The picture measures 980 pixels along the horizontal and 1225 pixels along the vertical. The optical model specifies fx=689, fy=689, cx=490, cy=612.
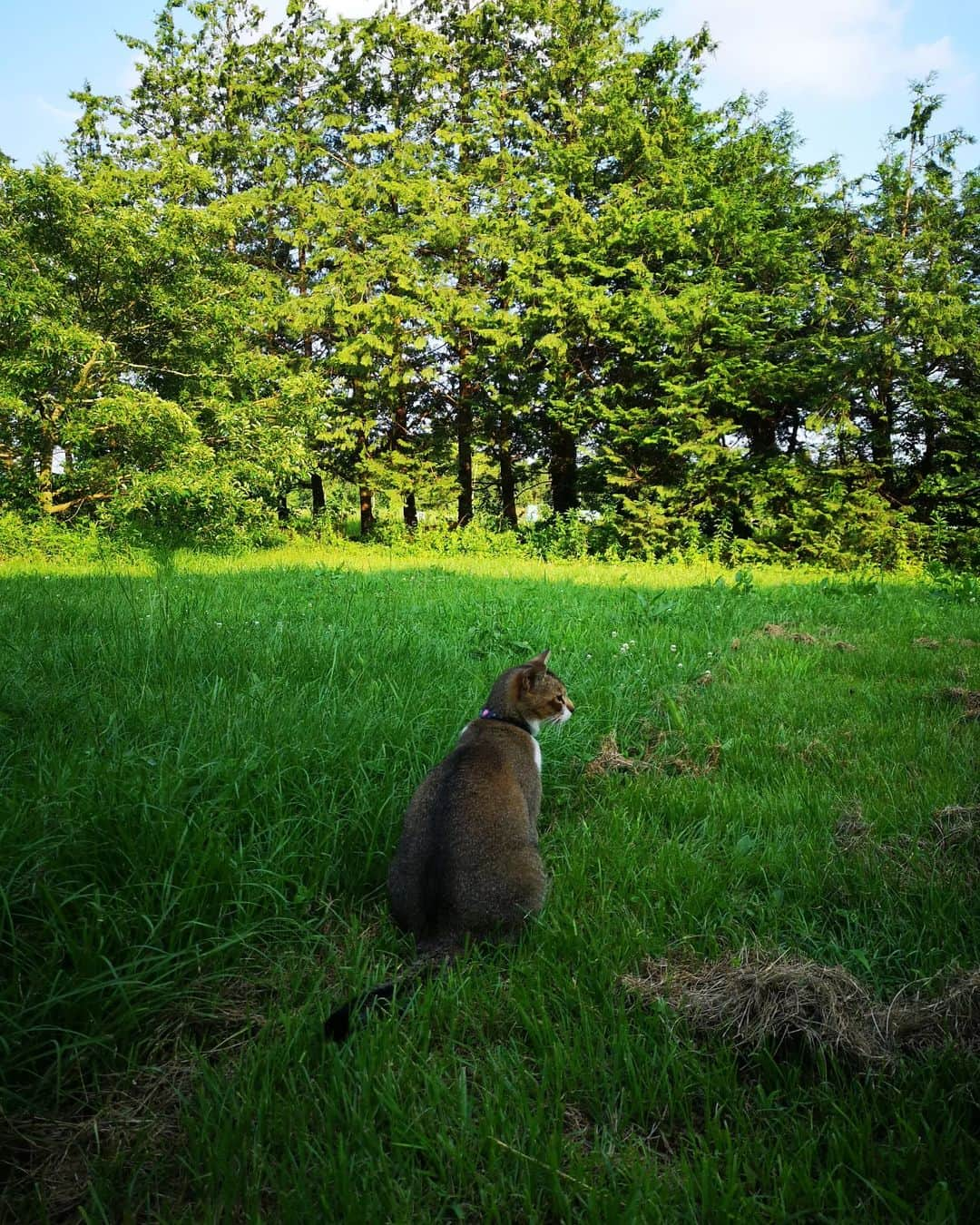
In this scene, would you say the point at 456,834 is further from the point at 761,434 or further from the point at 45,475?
the point at 761,434

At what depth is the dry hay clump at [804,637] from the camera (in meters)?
5.57

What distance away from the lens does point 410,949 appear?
2066 mm

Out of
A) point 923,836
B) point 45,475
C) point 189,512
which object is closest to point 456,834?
point 923,836

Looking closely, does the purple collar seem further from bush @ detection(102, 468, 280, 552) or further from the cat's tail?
bush @ detection(102, 468, 280, 552)

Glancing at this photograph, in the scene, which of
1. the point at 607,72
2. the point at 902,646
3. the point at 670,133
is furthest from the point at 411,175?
the point at 902,646

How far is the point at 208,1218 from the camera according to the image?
48.3 inches

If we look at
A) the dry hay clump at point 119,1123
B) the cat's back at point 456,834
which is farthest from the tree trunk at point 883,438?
the dry hay clump at point 119,1123

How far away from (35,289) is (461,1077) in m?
13.6

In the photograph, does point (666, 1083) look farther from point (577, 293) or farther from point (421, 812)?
point (577, 293)

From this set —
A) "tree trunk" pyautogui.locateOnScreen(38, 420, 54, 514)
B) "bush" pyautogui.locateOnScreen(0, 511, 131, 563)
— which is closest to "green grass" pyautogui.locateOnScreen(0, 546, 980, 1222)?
"bush" pyautogui.locateOnScreen(0, 511, 131, 563)

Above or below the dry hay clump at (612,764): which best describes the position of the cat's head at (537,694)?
above

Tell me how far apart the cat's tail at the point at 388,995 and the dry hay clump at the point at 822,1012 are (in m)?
0.55

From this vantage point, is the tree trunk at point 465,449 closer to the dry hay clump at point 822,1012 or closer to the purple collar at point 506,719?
the purple collar at point 506,719

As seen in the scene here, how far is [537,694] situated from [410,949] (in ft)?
4.27
